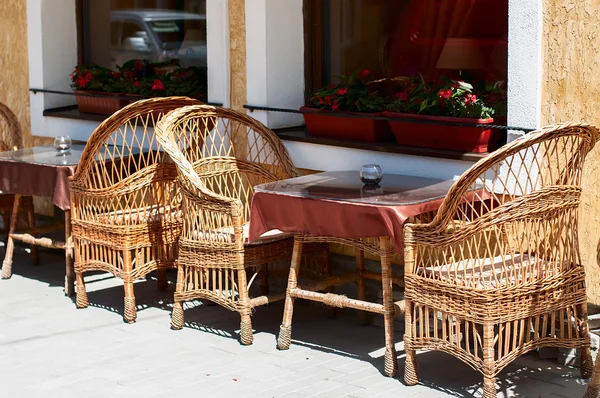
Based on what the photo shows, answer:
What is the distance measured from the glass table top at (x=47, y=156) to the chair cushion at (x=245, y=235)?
1.23 meters

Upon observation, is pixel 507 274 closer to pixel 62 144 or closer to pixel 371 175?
pixel 371 175

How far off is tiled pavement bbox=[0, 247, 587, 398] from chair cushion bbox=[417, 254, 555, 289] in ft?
1.73

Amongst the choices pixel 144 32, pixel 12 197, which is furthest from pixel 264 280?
pixel 144 32

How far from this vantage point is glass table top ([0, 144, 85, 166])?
22.7ft

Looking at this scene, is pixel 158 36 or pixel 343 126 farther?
pixel 158 36

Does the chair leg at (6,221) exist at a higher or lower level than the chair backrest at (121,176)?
lower

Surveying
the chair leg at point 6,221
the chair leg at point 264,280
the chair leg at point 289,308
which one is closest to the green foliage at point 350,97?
the chair leg at point 264,280

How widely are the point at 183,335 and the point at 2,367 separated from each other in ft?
3.28

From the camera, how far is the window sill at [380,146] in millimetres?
5895

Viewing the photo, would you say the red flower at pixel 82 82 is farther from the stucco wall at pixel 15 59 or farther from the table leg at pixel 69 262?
the table leg at pixel 69 262

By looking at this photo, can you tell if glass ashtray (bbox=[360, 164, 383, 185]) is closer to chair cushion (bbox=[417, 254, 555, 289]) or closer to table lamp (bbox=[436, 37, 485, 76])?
chair cushion (bbox=[417, 254, 555, 289])

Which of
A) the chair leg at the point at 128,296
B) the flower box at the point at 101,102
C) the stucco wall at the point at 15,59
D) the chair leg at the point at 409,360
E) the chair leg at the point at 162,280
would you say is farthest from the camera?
the stucco wall at the point at 15,59

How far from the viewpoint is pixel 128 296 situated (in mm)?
6371

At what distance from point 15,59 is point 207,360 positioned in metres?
4.24
